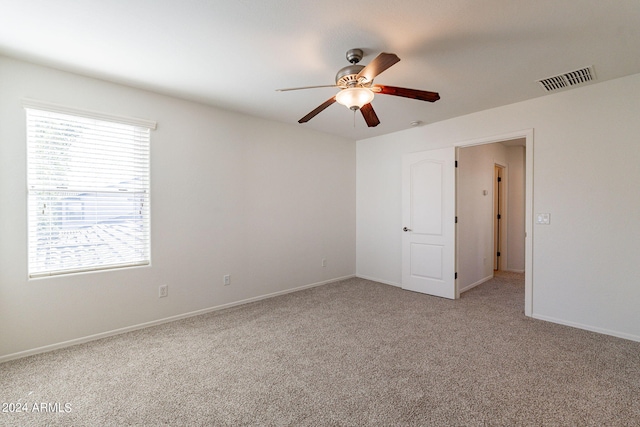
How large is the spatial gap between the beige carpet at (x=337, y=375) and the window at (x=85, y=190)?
2.83 ft

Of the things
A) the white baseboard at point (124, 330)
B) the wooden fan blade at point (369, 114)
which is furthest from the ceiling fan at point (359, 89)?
the white baseboard at point (124, 330)

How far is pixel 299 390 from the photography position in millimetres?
2020

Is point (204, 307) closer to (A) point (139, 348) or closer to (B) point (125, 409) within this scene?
(A) point (139, 348)

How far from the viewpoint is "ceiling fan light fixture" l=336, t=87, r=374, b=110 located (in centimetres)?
214

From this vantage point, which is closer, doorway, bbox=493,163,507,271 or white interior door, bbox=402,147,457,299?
white interior door, bbox=402,147,457,299

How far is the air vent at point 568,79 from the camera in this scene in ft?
8.70

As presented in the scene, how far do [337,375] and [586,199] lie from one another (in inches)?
122

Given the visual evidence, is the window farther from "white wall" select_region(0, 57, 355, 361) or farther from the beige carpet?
the beige carpet

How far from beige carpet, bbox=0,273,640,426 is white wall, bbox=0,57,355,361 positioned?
0.34m

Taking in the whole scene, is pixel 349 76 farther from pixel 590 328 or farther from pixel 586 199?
pixel 590 328

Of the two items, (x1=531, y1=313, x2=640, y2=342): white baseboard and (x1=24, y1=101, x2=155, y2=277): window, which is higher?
(x1=24, y1=101, x2=155, y2=277): window

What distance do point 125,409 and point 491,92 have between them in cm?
423

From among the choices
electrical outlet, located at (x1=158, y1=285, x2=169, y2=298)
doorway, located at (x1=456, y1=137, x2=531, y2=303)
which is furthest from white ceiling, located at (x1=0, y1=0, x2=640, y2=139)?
electrical outlet, located at (x1=158, y1=285, x2=169, y2=298)

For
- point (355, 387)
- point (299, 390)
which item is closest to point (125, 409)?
point (299, 390)
